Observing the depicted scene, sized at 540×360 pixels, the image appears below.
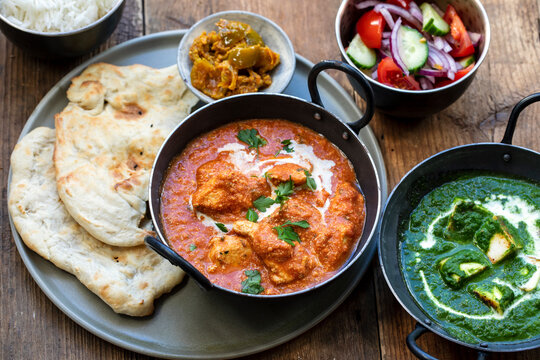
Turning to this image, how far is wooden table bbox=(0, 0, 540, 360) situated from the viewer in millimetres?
4199

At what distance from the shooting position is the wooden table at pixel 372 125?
4199mm

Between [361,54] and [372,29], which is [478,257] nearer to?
[361,54]

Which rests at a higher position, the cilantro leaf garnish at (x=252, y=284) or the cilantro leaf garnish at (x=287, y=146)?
the cilantro leaf garnish at (x=287, y=146)

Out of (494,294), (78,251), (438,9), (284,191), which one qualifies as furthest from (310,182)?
(438,9)

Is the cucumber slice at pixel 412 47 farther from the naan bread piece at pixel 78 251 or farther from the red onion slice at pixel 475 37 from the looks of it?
the naan bread piece at pixel 78 251

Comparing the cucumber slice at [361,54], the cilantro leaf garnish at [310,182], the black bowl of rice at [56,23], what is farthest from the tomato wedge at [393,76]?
the black bowl of rice at [56,23]

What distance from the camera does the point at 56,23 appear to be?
4.49 metres

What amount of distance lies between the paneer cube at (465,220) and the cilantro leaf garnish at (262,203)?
3.65 ft

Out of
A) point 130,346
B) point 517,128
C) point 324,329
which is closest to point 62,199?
point 130,346

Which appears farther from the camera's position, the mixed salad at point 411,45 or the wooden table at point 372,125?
the mixed salad at point 411,45

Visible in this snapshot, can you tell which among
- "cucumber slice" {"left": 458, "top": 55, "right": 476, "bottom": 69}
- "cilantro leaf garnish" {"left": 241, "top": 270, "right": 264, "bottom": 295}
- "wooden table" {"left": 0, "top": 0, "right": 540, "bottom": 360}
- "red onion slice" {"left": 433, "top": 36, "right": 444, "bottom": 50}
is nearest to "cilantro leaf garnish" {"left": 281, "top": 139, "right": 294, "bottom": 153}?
"wooden table" {"left": 0, "top": 0, "right": 540, "bottom": 360}

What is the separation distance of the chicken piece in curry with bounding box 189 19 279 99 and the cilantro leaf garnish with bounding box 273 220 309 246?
1059mm

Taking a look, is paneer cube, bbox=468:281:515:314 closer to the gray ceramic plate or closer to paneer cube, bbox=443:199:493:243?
paneer cube, bbox=443:199:493:243

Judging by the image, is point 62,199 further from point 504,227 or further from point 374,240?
point 504,227
